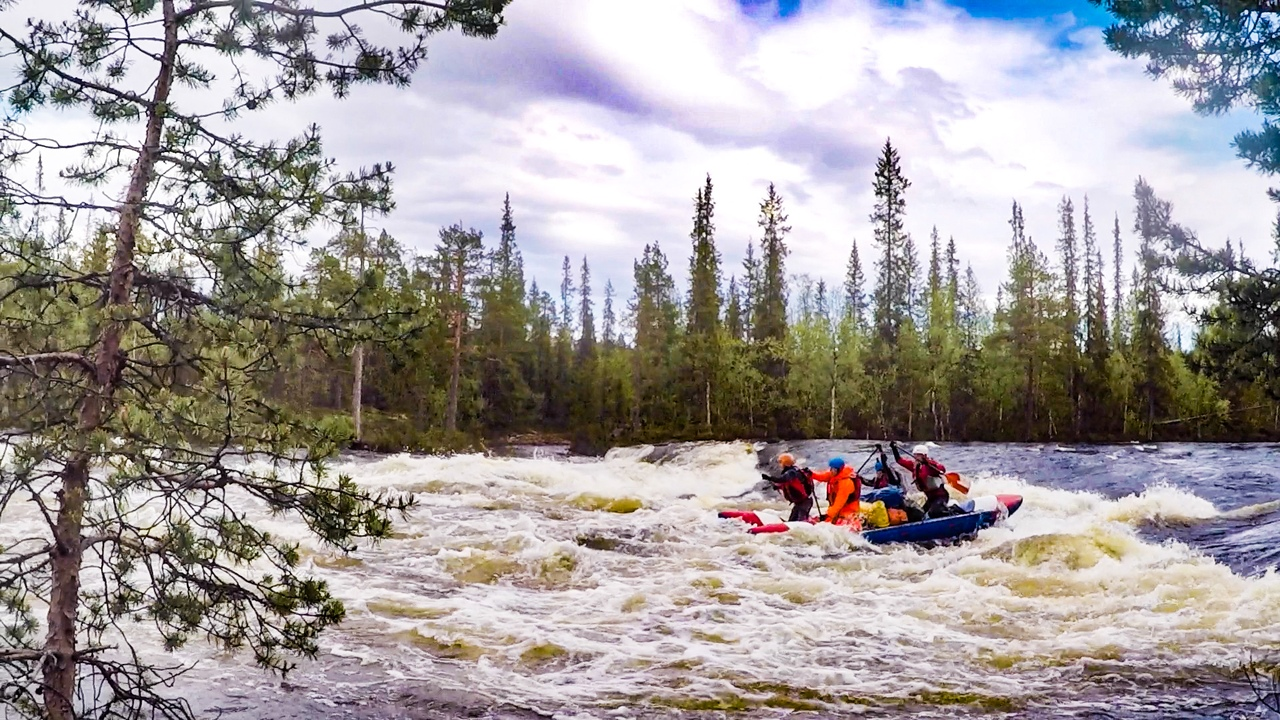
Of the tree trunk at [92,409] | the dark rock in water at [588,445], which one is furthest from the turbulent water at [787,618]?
the dark rock in water at [588,445]

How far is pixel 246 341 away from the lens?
4.23 m

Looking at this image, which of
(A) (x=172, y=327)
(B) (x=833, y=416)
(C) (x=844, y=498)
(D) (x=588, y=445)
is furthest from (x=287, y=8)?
(B) (x=833, y=416)

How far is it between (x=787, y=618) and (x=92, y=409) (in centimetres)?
718

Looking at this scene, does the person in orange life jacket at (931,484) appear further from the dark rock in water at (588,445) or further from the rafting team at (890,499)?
the dark rock in water at (588,445)

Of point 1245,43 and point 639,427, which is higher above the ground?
point 1245,43

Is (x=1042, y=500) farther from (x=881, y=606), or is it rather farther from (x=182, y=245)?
(x=182, y=245)

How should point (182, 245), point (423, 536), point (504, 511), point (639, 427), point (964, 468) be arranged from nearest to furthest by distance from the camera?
1. point (182, 245)
2. point (423, 536)
3. point (504, 511)
4. point (964, 468)
5. point (639, 427)

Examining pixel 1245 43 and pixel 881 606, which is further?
pixel 881 606

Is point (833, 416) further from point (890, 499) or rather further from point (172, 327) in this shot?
point (172, 327)

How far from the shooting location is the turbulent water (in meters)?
6.84

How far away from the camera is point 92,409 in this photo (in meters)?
3.84

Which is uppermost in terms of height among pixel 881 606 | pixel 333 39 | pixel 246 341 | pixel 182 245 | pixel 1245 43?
pixel 1245 43

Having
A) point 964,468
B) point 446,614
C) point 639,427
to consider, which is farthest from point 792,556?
point 639,427

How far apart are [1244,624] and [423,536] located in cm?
1035
